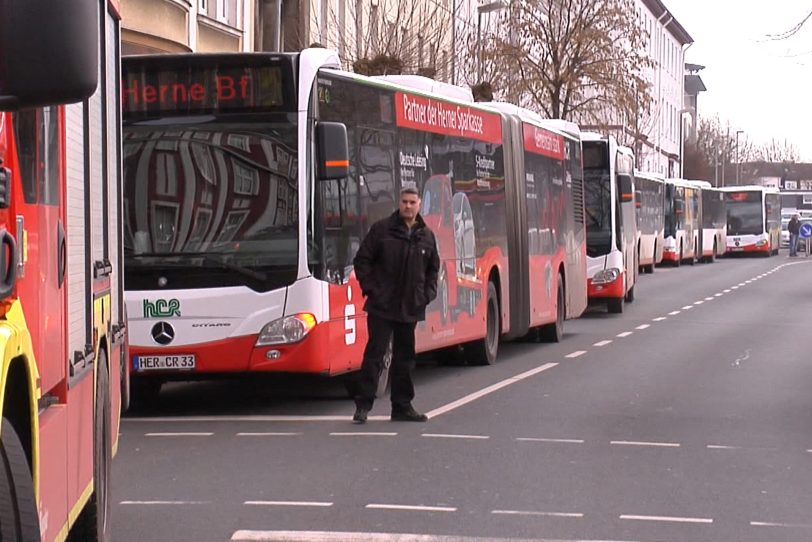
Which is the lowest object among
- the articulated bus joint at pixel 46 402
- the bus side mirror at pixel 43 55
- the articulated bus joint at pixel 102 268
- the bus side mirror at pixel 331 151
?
the articulated bus joint at pixel 46 402

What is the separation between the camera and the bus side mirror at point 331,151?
12.9m

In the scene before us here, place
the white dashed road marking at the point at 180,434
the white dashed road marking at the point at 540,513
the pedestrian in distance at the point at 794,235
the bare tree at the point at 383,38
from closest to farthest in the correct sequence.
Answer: the white dashed road marking at the point at 540,513, the white dashed road marking at the point at 180,434, the bare tree at the point at 383,38, the pedestrian in distance at the point at 794,235

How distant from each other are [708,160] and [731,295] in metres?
93.9

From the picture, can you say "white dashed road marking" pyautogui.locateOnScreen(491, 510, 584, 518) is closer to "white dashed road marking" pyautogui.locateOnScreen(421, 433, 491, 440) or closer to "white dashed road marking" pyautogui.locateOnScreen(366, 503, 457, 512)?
"white dashed road marking" pyautogui.locateOnScreen(366, 503, 457, 512)

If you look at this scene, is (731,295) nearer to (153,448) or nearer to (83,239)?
(153,448)

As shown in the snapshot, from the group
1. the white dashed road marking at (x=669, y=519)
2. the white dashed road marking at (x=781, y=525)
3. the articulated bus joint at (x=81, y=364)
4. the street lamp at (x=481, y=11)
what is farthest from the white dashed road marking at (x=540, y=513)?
the street lamp at (x=481, y=11)

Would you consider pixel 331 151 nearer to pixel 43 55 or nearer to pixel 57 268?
pixel 57 268

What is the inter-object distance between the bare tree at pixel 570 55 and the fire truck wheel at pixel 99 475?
39743mm

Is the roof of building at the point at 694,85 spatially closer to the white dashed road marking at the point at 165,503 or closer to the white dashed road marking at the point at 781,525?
the white dashed road marking at the point at 165,503

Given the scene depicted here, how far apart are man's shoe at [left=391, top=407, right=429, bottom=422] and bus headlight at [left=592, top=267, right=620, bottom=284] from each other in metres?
17.6

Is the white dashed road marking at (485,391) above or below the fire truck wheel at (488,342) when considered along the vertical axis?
below

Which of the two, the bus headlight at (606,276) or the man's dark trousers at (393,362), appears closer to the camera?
the man's dark trousers at (393,362)

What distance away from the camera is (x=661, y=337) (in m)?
23.5

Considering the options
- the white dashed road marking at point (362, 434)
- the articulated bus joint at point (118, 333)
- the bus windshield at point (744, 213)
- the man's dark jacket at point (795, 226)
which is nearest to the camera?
the articulated bus joint at point (118, 333)
